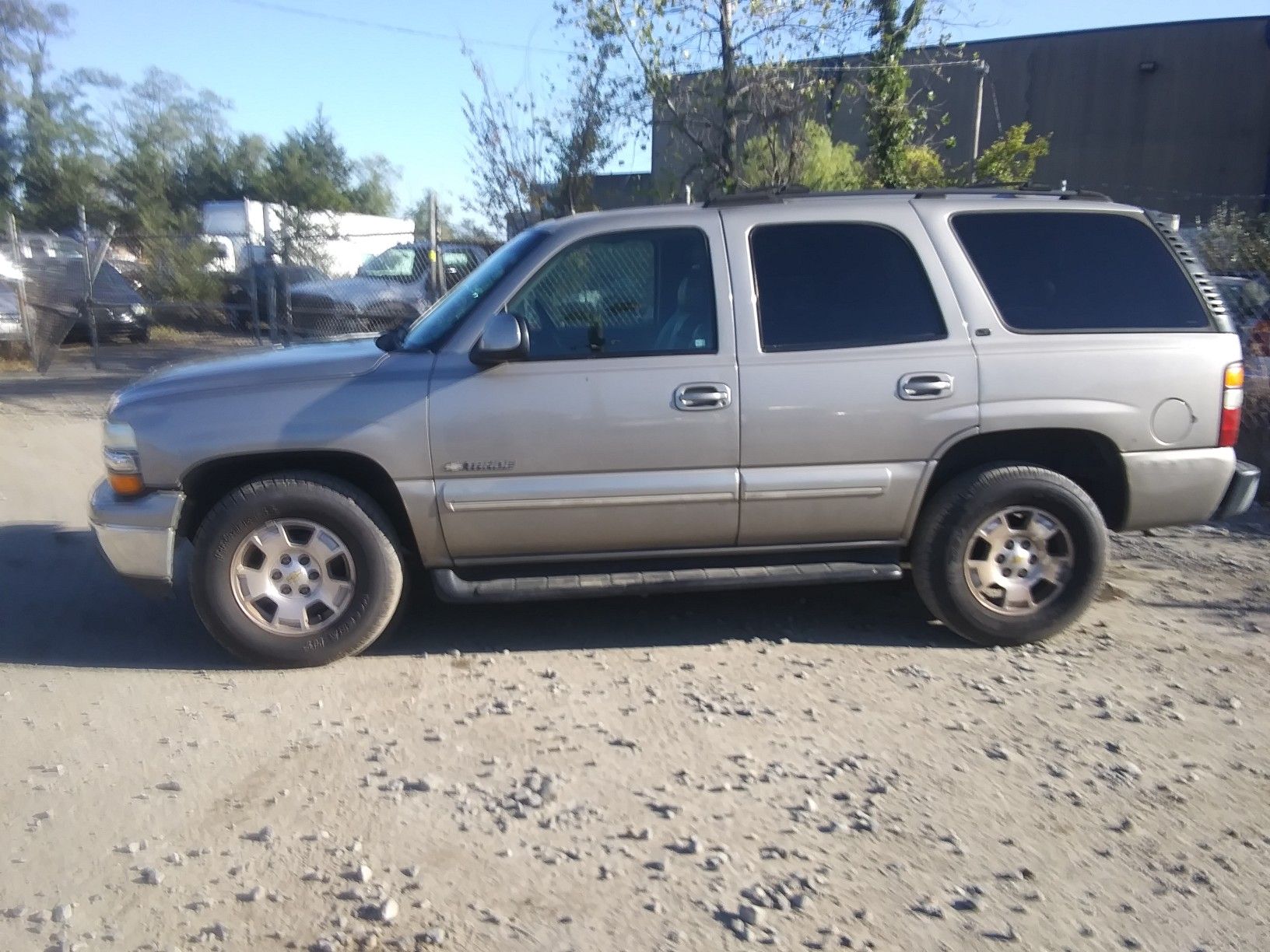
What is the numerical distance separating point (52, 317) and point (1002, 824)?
14.5 m

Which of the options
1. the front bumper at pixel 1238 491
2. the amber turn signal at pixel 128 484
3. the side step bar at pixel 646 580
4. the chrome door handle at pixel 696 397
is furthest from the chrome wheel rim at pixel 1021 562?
the amber turn signal at pixel 128 484

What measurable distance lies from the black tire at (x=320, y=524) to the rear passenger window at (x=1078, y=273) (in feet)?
9.78

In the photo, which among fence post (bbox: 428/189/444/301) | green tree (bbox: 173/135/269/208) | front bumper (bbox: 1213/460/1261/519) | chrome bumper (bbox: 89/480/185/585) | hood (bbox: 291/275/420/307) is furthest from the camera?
green tree (bbox: 173/135/269/208)

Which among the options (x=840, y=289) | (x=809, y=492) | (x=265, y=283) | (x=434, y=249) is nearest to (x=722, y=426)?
(x=809, y=492)

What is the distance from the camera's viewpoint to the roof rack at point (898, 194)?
16.5ft

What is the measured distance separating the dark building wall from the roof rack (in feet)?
73.5

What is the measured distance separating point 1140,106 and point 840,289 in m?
26.9

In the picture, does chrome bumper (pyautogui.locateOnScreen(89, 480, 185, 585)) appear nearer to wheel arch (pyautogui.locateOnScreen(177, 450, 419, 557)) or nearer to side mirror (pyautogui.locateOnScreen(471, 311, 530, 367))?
wheel arch (pyautogui.locateOnScreen(177, 450, 419, 557))

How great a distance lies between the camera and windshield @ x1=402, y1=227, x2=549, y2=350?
4.88 metres

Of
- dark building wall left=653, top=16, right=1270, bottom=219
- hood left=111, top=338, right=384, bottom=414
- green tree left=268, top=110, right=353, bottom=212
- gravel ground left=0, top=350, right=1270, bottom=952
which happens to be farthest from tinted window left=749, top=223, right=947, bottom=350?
green tree left=268, top=110, right=353, bottom=212

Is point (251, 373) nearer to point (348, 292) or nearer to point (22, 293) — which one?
point (348, 292)

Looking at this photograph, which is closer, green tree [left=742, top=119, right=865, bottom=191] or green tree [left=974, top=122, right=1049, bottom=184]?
green tree [left=742, top=119, right=865, bottom=191]

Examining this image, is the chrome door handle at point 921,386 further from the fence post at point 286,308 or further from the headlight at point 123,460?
the fence post at point 286,308

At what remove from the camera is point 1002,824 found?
351 centimetres
